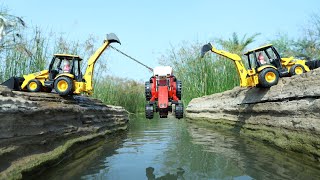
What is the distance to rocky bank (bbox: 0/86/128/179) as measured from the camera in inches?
166

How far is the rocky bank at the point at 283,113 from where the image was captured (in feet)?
17.7

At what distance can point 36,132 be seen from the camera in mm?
5027

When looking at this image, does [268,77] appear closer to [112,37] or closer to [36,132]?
[112,37]

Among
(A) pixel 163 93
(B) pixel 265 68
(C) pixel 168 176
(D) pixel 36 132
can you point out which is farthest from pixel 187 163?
(B) pixel 265 68

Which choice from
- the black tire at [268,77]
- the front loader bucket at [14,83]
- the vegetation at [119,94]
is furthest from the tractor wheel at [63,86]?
the vegetation at [119,94]

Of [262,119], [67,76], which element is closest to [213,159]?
[262,119]

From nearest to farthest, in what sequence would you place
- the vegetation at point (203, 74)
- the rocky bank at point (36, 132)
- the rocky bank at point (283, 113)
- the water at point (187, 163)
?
the rocky bank at point (36, 132)
the water at point (187, 163)
the rocky bank at point (283, 113)
the vegetation at point (203, 74)

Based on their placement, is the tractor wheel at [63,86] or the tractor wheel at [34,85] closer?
the tractor wheel at [63,86]

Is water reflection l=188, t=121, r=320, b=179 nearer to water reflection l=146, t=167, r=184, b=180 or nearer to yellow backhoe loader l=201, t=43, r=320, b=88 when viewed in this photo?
water reflection l=146, t=167, r=184, b=180

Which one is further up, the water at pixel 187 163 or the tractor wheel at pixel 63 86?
the tractor wheel at pixel 63 86

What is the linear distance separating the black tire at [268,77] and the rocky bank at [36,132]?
4.48m

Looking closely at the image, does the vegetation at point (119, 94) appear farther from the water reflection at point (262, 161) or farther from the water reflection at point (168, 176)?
the water reflection at point (168, 176)

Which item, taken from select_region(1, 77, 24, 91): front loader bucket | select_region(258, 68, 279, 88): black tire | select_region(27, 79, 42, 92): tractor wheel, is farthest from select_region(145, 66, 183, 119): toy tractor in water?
select_region(1, 77, 24, 91): front loader bucket

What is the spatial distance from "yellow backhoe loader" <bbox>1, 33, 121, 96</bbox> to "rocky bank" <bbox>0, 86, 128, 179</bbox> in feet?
1.10
